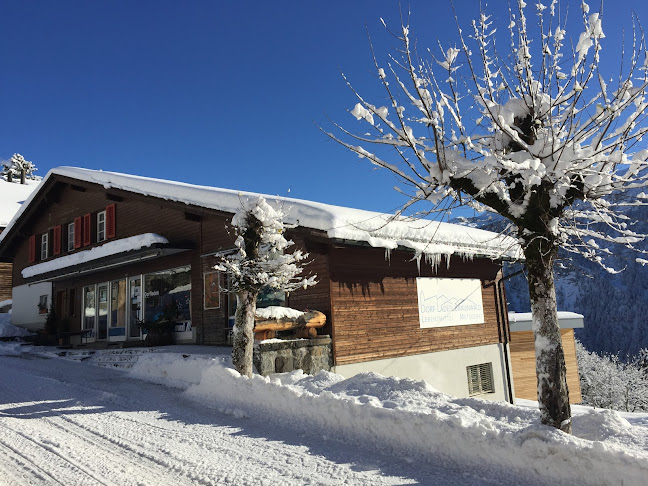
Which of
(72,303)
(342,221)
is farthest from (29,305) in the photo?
(342,221)

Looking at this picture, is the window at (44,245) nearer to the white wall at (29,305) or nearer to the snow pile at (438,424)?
the white wall at (29,305)

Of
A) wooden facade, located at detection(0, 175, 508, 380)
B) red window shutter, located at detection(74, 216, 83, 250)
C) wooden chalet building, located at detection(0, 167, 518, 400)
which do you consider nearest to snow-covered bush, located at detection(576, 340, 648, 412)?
wooden chalet building, located at detection(0, 167, 518, 400)

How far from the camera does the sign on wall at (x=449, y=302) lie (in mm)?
13672

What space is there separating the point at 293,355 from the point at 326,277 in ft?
6.70

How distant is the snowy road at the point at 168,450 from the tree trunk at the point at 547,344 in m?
0.91

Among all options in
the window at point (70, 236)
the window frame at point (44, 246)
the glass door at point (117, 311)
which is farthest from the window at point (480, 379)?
the window frame at point (44, 246)

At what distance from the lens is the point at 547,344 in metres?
4.95

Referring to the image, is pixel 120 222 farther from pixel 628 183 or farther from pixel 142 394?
pixel 628 183

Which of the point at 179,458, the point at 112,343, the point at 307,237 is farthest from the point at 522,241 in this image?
the point at 112,343

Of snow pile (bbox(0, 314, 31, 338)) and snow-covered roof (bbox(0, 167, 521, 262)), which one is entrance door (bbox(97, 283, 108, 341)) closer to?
snow-covered roof (bbox(0, 167, 521, 262))

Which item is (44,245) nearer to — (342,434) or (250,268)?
(250,268)

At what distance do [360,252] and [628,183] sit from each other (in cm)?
749

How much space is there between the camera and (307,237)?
1062 cm

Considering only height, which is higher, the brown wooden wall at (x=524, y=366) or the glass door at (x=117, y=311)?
the glass door at (x=117, y=311)
